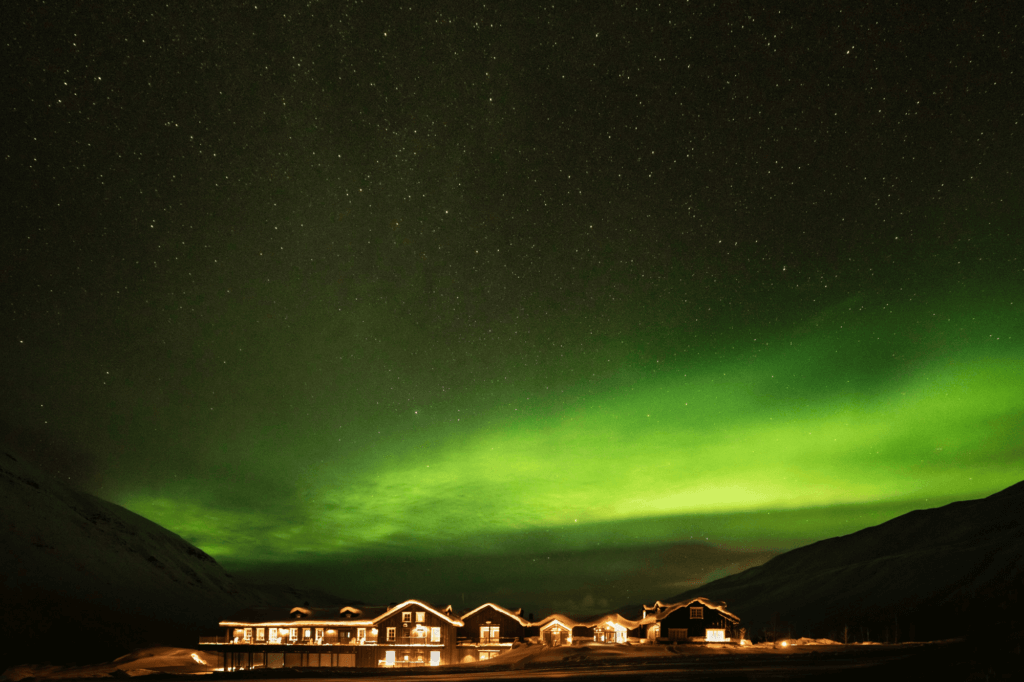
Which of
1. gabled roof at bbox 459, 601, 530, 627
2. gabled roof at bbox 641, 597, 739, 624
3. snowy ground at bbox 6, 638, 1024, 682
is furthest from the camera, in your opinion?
gabled roof at bbox 641, 597, 739, 624

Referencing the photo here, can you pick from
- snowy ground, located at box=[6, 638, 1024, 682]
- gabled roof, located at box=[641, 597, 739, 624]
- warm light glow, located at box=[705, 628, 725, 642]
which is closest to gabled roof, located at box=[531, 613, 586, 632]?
snowy ground, located at box=[6, 638, 1024, 682]

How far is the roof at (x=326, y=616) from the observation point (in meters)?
85.4

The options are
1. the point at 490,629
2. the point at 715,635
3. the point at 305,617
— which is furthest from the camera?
the point at 715,635

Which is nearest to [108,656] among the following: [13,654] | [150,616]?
[13,654]

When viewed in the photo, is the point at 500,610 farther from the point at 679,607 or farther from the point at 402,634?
the point at 679,607

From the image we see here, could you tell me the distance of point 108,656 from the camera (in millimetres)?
137250

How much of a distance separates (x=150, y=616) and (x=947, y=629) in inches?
7034

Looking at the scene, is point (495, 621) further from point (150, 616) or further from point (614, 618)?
point (150, 616)

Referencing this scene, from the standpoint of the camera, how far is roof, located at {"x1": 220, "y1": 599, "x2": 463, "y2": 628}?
85.4 m

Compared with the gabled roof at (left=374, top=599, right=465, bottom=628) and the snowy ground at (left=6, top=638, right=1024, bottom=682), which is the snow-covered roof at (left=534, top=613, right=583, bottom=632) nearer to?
the snowy ground at (left=6, top=638, right=1024, bottom=682)

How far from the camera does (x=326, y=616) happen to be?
87.9m

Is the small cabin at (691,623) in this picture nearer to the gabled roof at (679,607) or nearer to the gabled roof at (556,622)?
the gabled roof at (679,607)

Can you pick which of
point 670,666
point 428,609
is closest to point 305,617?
point 428,609

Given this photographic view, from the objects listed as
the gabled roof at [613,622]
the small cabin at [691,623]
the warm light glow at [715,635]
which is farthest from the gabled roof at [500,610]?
the warm light glow at [715,635]
